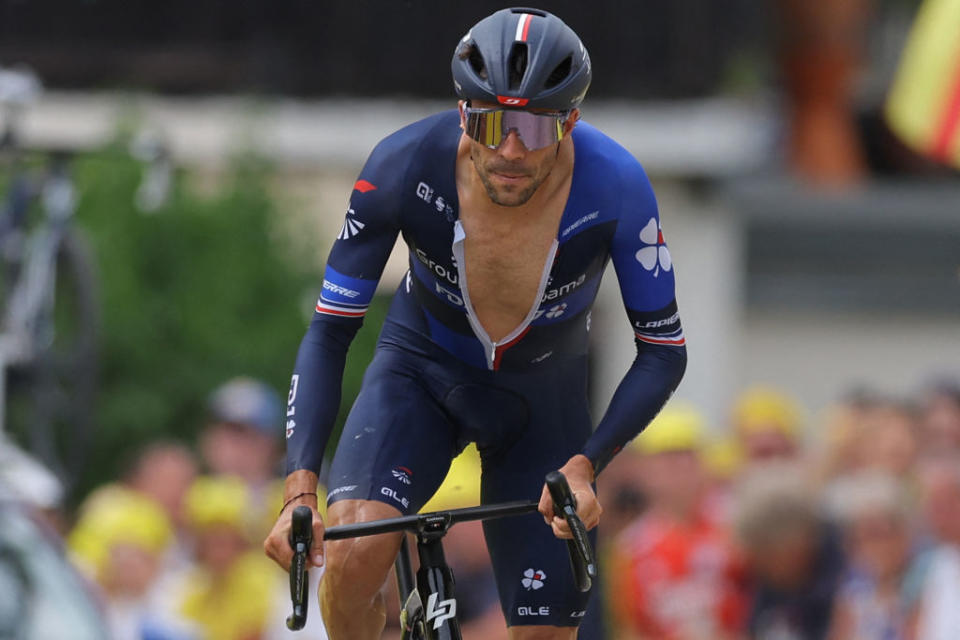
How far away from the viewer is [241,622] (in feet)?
28.2

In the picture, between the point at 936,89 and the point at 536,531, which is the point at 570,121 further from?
the point at 936,89

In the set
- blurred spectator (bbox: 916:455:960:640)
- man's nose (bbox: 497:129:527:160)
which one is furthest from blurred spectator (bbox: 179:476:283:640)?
man's nose (bbox: 497:129:527:160)

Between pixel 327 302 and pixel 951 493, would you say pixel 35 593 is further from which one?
pixel 951 493

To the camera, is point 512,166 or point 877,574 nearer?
point 512,166

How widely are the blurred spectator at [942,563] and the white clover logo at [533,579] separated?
313 cm

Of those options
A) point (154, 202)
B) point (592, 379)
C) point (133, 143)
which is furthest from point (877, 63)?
point (154, 202)

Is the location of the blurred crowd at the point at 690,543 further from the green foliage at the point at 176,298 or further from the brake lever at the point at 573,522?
the brake lever at the point at 573,522

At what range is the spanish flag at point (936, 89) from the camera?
7691 mm

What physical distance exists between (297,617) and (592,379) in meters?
10.9

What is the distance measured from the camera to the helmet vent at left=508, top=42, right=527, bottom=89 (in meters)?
4.48

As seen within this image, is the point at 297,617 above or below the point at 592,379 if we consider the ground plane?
above

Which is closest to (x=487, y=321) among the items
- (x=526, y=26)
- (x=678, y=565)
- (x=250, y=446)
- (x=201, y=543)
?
(x=526, y=26)

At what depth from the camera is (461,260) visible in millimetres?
4879

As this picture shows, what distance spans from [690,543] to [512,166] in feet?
15.3
